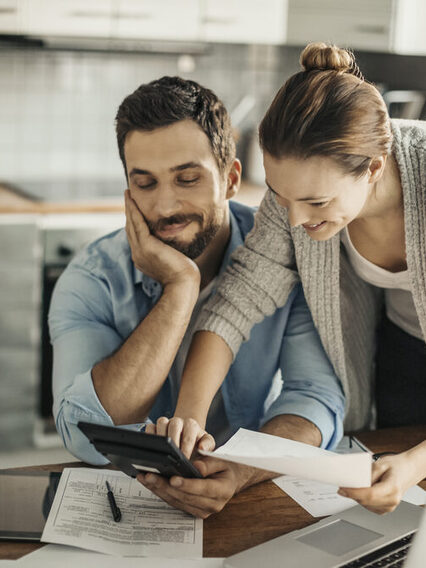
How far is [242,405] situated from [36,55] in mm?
2259

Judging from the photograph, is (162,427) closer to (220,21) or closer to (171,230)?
(171,230)

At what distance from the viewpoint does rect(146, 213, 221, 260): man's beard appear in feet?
5.33

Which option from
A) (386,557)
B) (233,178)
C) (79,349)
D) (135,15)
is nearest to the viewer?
(386,557)

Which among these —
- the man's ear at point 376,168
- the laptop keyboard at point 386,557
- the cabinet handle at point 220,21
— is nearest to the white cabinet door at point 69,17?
the cabinet handle at point 220,21

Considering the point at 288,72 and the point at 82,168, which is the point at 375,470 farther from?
the point at 288,72

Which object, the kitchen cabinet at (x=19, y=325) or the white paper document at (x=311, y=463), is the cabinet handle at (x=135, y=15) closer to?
the kitchen cabinet at (x=19, y=325)

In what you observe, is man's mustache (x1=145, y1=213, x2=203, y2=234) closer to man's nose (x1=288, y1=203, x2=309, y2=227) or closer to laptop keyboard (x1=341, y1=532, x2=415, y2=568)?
man's nose (x1=288, y1=203, x2=309, y2=227)

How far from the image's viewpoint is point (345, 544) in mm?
1114

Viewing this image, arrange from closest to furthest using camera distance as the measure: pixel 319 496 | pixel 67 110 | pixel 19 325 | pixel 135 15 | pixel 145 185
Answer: pixel 319 496, pixel 145 185, pixel 19 325, pixel 135 15, pixel 67 110

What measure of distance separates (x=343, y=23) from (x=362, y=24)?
0.09m

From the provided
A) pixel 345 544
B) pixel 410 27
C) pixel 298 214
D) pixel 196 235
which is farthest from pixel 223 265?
pixel 410 27

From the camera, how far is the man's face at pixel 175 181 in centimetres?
159

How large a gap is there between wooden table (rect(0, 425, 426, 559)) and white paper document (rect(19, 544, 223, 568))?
21 mm

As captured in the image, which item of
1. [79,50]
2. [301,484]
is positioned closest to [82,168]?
[79,50]
